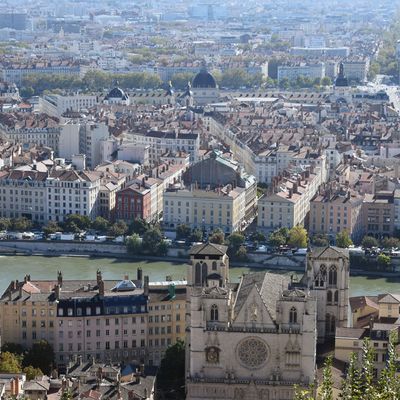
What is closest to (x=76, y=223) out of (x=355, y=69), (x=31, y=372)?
(x=31, y=372)

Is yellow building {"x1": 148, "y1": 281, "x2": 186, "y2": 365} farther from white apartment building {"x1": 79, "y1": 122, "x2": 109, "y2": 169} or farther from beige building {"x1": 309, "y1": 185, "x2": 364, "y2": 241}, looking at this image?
white apartment building {"x1": 79, "y1": 122, "x2": 109, "y2": 169}

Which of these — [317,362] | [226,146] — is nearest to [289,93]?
[226,146]

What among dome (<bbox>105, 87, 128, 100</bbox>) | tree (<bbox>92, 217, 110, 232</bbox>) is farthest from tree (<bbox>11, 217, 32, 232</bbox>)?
dome (<bbox>105, 87, 128, 100</bbox>)

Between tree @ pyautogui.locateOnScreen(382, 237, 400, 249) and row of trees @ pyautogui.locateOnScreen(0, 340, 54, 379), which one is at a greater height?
row of trees @ pyautogui.locateOnScreen(0, 340, 54, 379)

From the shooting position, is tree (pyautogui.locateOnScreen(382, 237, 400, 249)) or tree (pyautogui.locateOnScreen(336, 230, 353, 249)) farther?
tree (pyautogui.locateOnScreen(382, 237, 400, 249))

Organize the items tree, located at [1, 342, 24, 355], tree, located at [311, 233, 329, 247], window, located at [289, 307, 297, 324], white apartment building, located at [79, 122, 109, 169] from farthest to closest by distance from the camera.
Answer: white apartment building, located at [79, 122, 109, 169] < tree, located at [311, 233, 329, 247] < tree, located at [1, 342, 24, 355] < window, located at [289, 307, 297, 324]

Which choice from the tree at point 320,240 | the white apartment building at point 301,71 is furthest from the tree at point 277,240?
the white apartment building at point 301,71

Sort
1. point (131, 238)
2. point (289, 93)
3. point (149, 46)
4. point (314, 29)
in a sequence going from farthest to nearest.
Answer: point (314, 29) → point (149, 46) → point (289, 93) → point (131, 238)

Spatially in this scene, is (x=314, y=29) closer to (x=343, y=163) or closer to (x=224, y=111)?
(x=224, y=111)
